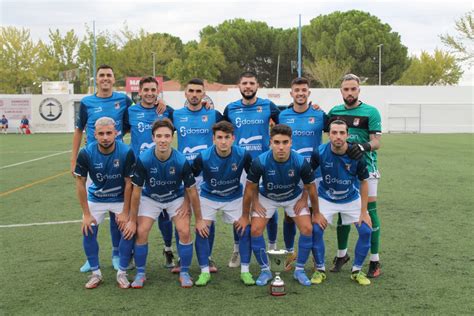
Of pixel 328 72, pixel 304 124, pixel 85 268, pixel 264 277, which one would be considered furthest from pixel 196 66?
pixel 264 277

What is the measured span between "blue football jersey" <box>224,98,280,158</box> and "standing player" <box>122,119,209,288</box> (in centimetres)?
86

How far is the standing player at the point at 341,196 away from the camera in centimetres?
476

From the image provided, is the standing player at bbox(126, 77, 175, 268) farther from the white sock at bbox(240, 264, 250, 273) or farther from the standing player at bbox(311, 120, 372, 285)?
the standing player at bbox(311, 120, 372, 285)

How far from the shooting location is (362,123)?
16.5 ft

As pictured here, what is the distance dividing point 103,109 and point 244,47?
5479cm

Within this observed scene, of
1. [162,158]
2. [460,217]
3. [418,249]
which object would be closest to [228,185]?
[162,158]

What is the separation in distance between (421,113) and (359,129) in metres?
30.9

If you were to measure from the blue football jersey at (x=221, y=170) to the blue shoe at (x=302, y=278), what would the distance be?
95 centimetres

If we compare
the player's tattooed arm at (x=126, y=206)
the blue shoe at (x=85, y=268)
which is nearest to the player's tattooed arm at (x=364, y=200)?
the player's tattooed arm at (x=126, y=206)

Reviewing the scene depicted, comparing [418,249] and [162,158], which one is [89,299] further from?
[418,249]

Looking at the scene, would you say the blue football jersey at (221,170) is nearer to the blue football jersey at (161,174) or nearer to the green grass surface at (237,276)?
the blue football jersey at (161,174)

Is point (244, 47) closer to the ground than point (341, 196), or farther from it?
farther from it

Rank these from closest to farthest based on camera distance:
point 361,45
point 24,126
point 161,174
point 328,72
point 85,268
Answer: point 161,174 < point 85,268 < point 24,126 < point 328,72 < point 361,45

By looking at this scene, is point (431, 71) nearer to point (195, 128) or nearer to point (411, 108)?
point (411, 108)
